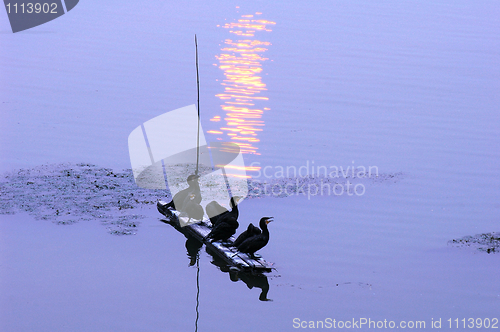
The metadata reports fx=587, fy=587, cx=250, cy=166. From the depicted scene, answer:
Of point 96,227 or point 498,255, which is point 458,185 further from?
point 96,227

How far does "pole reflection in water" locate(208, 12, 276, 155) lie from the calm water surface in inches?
5.5

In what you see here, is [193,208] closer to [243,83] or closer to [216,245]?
[216,245]

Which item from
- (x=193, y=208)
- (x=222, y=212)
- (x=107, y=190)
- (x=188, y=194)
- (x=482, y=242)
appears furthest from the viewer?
(x=107, y=190)

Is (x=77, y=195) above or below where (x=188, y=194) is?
below

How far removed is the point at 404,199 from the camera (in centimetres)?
1752

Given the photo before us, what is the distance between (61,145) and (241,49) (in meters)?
17.6

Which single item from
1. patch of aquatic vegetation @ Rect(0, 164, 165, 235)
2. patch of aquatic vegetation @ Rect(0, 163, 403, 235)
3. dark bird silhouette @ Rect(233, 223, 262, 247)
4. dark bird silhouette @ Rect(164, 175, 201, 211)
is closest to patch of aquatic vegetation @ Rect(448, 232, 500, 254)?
patch of aquatic vegetation @ Rect(0, 163, 403, 235)

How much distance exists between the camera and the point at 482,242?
14.9m

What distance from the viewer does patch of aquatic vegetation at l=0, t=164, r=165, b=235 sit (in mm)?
15273

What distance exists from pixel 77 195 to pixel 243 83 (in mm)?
14950

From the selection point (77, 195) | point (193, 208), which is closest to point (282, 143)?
point (193, 208)

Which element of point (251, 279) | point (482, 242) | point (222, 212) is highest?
point (222, 212)

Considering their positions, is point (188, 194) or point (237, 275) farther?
point (188, 194)

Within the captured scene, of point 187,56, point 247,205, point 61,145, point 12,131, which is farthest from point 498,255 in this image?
point 187,56
